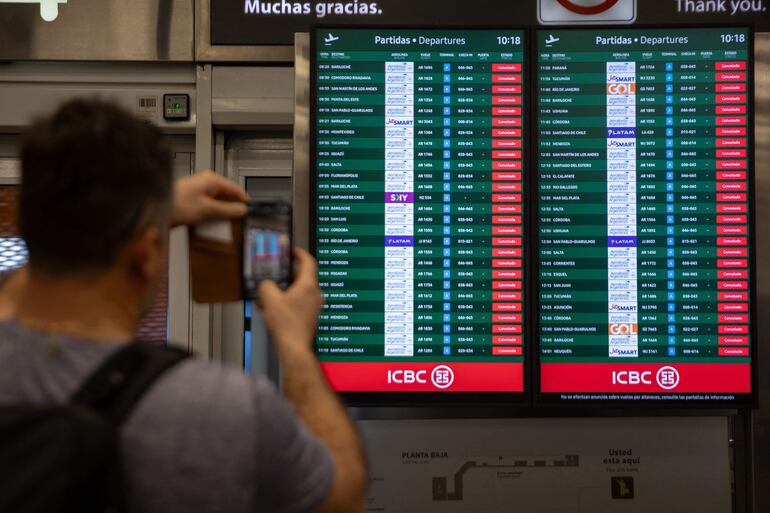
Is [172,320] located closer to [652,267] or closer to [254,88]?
[254,88]

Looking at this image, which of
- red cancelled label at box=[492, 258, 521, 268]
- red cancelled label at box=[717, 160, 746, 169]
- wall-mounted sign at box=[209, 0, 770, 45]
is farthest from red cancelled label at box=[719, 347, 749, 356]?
wall-mounted sign at box=[209, 0, 770, 45]

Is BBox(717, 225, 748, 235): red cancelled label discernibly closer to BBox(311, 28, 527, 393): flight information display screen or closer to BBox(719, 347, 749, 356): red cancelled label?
BBox(719, 347, 749, 356): red cancelled label

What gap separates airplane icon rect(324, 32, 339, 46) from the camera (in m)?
2.67

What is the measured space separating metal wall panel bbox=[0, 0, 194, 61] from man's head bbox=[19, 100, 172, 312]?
207 cm

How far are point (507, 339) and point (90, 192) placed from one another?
5.55 ft

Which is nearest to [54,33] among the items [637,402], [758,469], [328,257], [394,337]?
[328,257]

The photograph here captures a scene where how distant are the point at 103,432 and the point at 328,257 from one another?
165cm

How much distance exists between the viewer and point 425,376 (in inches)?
103

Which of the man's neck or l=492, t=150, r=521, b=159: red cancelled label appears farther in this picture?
l=492, t=150, r=521, b=159: red cancelled label

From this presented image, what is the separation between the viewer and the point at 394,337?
2646 mm

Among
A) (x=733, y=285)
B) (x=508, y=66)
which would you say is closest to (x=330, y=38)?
(x=508, y=66)

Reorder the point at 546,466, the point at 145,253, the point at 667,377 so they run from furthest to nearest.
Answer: the point at 546,466 → the point at 667,377 → the point at 145,253

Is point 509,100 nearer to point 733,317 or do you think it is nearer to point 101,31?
point 733,317

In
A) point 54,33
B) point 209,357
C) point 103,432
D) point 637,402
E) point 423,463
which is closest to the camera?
point 103,432
